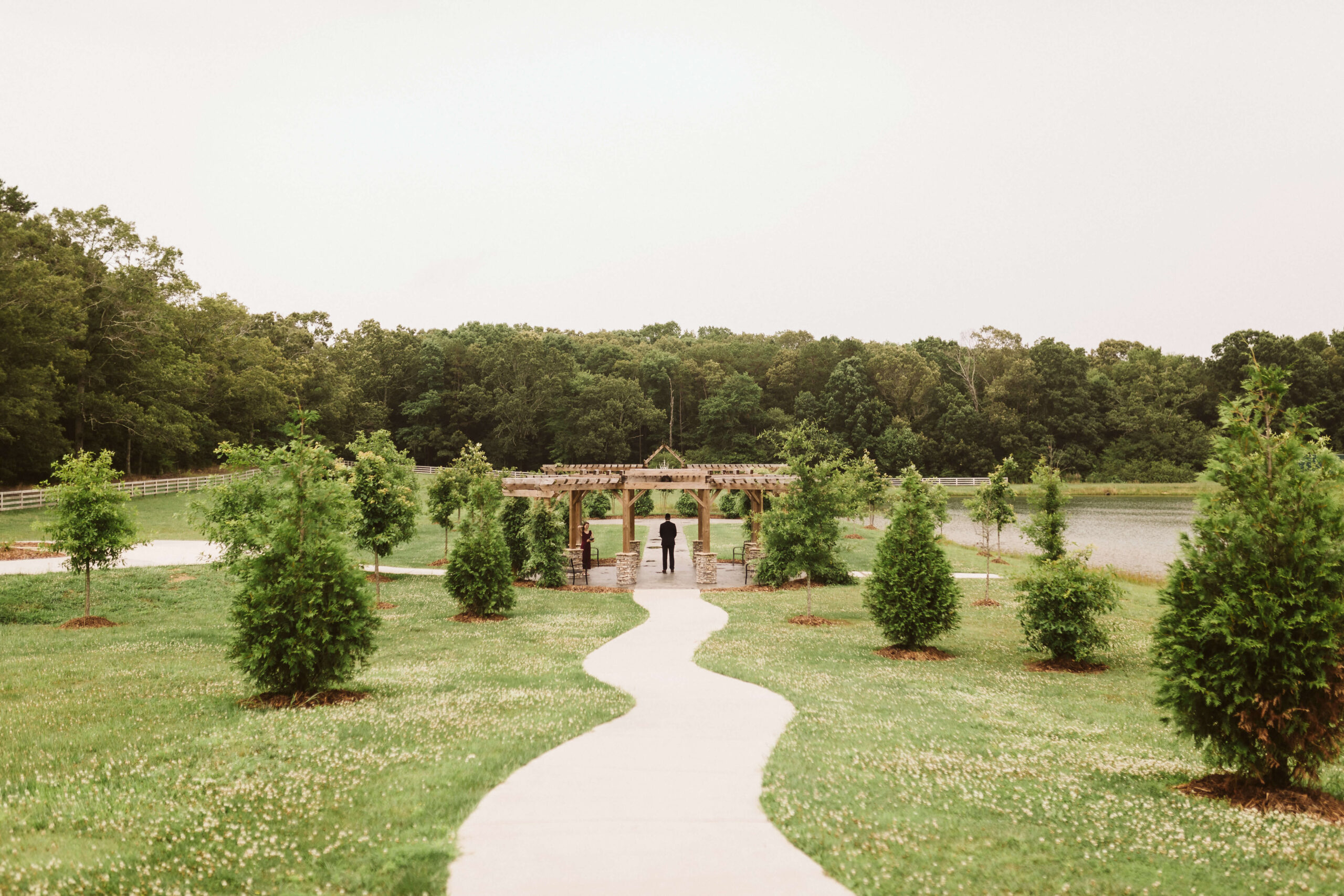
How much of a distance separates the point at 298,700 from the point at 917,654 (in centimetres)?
949

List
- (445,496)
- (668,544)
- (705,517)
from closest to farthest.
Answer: (705,517), (668,544), (445,496)

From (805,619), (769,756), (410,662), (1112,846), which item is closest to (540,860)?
(769,756)

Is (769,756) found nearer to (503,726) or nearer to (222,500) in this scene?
(503,726)

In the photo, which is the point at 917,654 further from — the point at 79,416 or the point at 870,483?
the point at 79,416

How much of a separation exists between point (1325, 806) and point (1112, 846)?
2.32 m

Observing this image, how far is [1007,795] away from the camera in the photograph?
6355mm

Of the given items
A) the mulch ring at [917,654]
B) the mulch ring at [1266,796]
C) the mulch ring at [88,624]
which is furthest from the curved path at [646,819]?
the mulch ring at [88,624]

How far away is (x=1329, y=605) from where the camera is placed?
6.31 metres

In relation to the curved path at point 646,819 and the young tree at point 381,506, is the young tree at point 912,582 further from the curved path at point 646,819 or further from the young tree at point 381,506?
the young tree at point 381,506

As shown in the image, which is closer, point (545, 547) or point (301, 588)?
point (301, 588)

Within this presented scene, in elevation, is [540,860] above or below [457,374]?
below

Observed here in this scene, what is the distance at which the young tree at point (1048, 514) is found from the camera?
1606cm

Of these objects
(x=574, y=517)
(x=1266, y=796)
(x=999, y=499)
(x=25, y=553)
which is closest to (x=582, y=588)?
(x=574, y=517)

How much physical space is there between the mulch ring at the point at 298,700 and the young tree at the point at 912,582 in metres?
8.47
